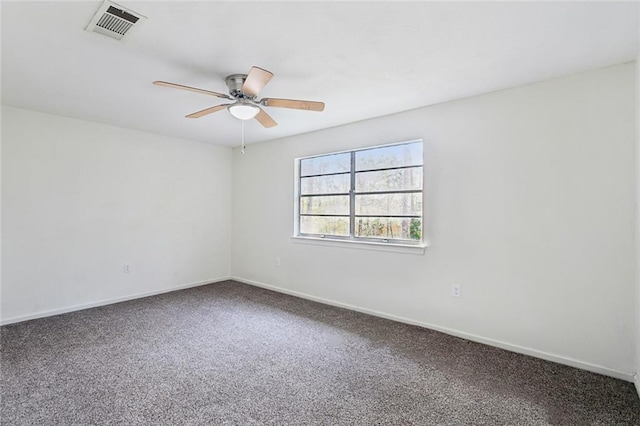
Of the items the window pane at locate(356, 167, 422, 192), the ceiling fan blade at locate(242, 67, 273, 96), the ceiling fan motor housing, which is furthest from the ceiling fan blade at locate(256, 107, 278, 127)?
the window pane at locate(356, 167, 422, 192)

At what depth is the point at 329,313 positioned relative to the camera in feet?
12.5

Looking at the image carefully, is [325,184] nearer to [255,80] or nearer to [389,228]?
[389,228]

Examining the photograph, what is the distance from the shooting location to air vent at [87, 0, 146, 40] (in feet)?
5.88

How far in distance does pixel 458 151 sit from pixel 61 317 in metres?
4.69

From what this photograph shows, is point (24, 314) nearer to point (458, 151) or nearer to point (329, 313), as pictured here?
point (329, 313)

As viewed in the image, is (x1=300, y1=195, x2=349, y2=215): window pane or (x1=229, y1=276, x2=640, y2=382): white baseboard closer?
(x1=229, y1=276, x2=640, y2=382): white baseboard

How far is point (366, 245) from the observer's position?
3.83 m

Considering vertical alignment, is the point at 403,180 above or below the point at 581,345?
above

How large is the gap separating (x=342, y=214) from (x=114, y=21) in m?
3.03

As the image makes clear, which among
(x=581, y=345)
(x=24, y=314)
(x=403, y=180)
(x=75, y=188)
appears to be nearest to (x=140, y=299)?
(x=24, y=314)

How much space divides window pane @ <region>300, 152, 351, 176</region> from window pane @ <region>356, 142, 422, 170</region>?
0.65 ft

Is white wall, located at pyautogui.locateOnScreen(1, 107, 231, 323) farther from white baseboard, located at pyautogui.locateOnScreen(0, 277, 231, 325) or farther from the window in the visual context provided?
the window

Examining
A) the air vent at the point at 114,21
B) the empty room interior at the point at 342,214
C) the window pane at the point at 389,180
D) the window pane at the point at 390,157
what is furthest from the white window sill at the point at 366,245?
the air vent at the point at 114,21

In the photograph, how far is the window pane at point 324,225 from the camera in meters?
4.24
